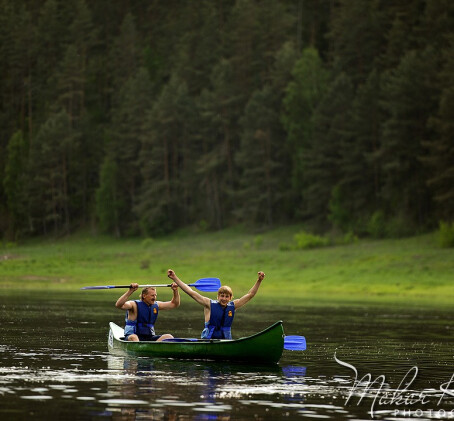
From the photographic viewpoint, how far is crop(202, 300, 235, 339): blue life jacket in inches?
874

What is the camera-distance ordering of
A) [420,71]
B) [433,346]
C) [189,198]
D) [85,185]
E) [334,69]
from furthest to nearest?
[85,185] < [189,198] < [334,69] < [420,71] < [433,346]

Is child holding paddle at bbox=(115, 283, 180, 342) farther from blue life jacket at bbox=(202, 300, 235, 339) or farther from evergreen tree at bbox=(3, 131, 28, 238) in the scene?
evergreen tree at bbox=(3, 131, 28, 238)

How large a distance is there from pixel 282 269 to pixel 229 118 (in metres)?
41.5

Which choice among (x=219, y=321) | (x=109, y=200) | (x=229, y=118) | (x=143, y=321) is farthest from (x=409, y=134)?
(x=219, y=321)

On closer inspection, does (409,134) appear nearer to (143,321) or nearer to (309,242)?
(309,242)

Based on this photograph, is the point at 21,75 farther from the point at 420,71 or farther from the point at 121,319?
the point at 121,319

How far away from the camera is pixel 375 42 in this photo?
99688 mm

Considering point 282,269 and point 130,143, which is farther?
point 130,143

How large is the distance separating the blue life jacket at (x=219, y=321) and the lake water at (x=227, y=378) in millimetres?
850

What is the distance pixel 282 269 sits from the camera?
66.7m

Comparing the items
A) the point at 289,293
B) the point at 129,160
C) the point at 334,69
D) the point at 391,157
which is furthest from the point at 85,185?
the point at 289,293

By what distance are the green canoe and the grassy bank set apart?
94.4ft

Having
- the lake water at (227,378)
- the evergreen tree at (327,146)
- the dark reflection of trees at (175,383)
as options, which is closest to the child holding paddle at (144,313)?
the lake water at (227,378)

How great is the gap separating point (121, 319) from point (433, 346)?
41.1ft
